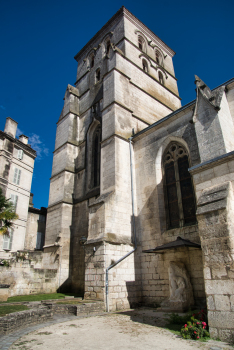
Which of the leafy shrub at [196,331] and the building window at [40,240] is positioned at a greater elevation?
the building window at [40,240]

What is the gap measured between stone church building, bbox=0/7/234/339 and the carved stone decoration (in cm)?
3

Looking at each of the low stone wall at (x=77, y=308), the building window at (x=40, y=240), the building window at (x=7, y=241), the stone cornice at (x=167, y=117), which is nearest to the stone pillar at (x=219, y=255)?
the low stone wall at (x=77, y=308)

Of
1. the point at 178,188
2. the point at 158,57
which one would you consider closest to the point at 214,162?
the point at 178,188

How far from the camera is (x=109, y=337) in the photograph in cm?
509

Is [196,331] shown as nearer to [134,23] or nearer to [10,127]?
[10,127]

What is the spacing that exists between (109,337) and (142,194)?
21.3 feet

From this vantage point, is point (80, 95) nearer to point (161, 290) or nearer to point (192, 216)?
point (192, 216)

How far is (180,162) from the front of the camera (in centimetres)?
1034

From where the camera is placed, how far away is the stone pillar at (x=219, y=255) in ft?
15.3

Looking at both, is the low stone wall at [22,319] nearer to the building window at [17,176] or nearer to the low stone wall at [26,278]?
the low stone wall at [26,278]

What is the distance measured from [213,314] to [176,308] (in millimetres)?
2788

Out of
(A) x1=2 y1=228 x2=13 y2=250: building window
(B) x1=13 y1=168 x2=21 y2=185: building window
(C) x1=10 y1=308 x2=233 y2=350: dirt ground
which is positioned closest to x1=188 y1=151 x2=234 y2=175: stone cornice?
(C) x1=10 y1=308 x2=233 y2=350: dirt ground

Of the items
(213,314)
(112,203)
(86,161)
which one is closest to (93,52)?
(86,161)

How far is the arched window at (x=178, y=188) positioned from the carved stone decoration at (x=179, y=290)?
1.92m
